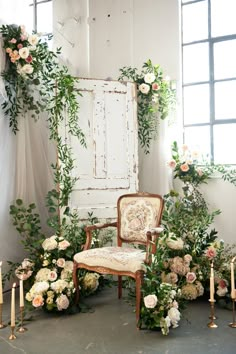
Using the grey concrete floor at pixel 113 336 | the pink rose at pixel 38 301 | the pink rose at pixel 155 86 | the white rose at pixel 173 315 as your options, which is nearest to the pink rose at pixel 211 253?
the grey concrete floor at pixel 113 336

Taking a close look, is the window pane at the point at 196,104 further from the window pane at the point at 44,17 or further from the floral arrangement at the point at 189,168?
the window pane at the point at 44,17

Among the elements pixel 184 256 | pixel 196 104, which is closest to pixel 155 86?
pixel 196 104

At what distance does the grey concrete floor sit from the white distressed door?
108 centimetres

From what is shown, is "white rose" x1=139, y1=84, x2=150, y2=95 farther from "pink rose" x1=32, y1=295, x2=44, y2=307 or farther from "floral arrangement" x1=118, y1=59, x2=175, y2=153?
"pink rose" x1=32, y1=295, x2=44, y2=307

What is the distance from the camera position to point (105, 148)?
3627mm

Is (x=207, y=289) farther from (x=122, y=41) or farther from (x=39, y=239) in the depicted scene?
(x=122, y=41)

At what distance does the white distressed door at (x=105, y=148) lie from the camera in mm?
3537

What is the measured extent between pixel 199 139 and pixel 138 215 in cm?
136

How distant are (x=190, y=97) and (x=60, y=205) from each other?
5.94 ft

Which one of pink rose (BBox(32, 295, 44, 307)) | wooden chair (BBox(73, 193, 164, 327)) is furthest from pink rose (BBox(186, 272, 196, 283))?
pink rose (BBox(32, 295, 44, 307))

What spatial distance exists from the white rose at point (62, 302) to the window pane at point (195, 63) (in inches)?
100.0

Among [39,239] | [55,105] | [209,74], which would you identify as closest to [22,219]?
[39,239]

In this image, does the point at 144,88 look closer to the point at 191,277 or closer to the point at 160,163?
the point at 160,163

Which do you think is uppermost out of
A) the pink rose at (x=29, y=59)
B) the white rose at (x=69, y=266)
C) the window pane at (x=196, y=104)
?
the pink rose at (x=29, y=59)
